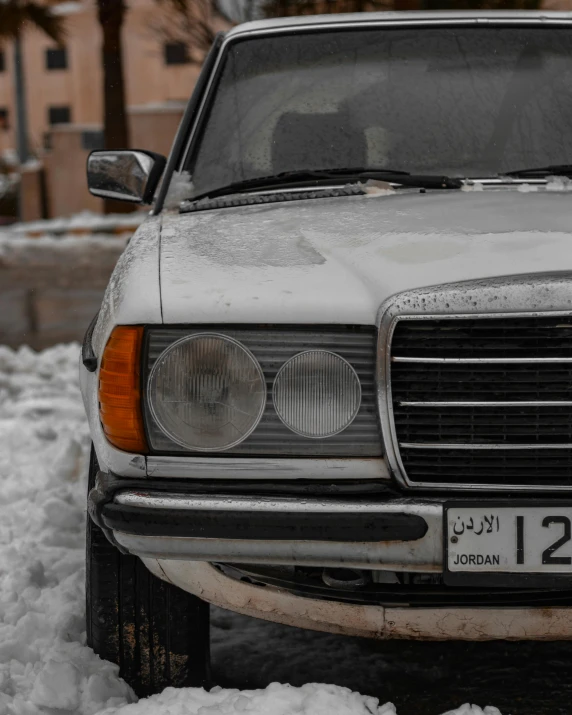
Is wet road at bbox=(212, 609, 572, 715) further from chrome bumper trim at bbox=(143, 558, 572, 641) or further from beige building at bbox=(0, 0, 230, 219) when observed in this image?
beige building at bbox=(0, 0, 230, 219)

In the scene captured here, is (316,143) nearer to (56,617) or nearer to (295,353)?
(295,353)

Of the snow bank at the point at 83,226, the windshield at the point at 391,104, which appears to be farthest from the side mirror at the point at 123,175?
the snow bank at the point at 83,226

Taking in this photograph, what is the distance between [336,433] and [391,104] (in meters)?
1.46

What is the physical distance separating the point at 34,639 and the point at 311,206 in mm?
1358

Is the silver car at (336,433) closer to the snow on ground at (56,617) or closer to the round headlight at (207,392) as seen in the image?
the round headlight at (207,392)

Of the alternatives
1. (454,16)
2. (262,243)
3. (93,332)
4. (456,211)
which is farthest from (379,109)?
(93,332)

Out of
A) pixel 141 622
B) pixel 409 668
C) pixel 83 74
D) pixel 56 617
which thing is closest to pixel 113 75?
pixel 56 617

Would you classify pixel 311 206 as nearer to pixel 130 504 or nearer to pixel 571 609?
pixel 130 504

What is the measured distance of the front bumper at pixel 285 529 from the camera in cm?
221

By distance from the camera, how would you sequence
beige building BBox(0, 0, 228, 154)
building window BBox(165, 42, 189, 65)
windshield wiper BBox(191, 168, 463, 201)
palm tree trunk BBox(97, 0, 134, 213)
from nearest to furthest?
windshield wiper BBox(191, 168, 463, 201) → palm tree trunk BBox(97, 0, 134, 213) → beige building BBox(0, 0, 228, 154) → building window BBox(165, 42, 189, 65)

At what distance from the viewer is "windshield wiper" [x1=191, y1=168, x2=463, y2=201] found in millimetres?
3057

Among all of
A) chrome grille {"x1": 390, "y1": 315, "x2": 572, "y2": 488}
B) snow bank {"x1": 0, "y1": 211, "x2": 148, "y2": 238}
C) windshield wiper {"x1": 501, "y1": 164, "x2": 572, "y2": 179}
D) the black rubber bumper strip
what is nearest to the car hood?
chrome grille {"x1": 390, "y1": 315, "x2": 572, "y2": 488}

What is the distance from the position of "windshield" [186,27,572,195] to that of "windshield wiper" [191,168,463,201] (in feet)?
0.16

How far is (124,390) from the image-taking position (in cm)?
232
